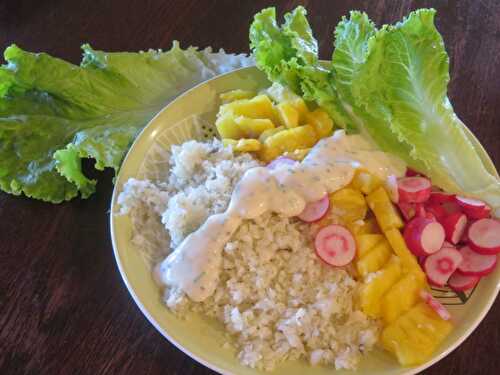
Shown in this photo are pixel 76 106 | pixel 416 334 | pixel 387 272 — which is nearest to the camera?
pixel 416 334

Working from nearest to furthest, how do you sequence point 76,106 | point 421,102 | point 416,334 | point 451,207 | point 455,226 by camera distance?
point 416,334 < point 455,226 < point 451,207 < point 421,102 < point 76,106

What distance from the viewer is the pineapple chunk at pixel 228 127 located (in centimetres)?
247

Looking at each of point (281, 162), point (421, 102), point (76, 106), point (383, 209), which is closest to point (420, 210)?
point (383, 209)

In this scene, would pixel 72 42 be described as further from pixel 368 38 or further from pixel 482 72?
pixel 482 72

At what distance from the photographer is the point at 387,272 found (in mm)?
2047

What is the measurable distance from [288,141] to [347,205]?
1.26 feet

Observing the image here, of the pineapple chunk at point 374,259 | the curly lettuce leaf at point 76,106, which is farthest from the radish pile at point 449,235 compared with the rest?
the curly lettuce leaf at point 76,106

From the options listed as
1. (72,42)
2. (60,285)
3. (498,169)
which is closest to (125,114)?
(72,42)

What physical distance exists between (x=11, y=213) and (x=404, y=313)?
1.79 m

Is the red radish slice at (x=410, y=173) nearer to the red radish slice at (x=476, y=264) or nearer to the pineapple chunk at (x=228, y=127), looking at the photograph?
the red radish slice at (x=476, y=264)

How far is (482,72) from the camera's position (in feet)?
9.68

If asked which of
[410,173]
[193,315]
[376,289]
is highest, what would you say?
[410,173]

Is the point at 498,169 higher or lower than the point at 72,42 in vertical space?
lower

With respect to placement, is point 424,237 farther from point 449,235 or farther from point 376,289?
point 376,289
